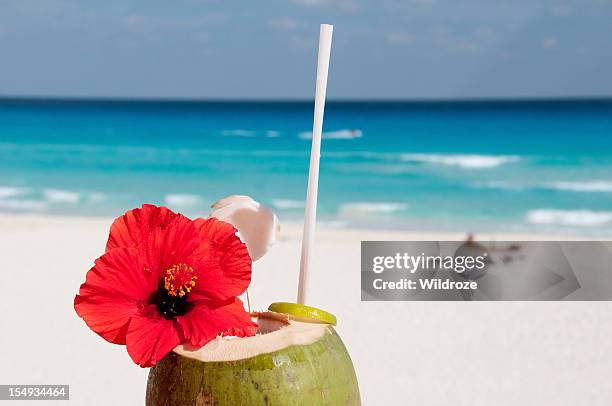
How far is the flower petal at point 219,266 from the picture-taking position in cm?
92

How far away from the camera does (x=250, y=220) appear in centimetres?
100

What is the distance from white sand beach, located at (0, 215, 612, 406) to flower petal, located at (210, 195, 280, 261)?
172 centimetres

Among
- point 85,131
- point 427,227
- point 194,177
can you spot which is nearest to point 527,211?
point 427,227

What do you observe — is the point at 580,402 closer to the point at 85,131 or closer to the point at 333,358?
the point at 333,358

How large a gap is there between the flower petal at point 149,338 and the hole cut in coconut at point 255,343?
39mm

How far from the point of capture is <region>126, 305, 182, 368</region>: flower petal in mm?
878

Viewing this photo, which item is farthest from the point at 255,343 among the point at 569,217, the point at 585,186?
the point at 585,186

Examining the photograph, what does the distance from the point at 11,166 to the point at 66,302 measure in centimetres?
1160

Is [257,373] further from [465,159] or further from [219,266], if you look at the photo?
[465,159]

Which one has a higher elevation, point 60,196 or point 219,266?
point 60,196

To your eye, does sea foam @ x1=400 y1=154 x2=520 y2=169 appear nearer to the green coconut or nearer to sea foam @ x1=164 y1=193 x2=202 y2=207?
sea foam @ x1=164 y1=193 x2=202 y2=207

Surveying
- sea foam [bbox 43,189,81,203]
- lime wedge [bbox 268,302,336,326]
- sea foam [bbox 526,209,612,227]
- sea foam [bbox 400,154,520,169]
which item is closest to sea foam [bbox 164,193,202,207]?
sea foam [bbox 43,189,81,203]

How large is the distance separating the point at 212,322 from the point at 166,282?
0.22 feet

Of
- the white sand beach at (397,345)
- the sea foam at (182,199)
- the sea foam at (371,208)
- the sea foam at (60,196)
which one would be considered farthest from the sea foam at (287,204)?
the white sand beach at (397,345)
